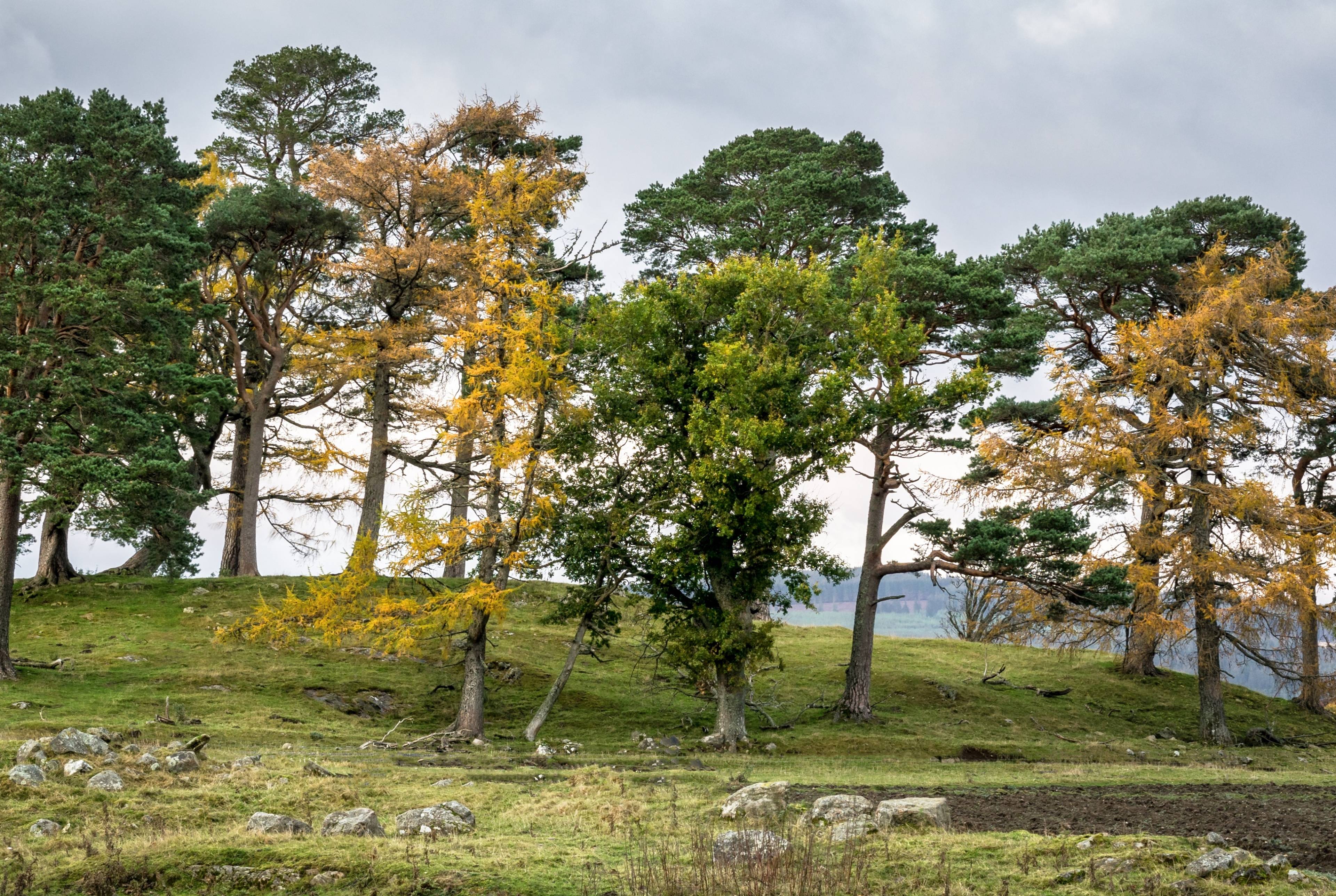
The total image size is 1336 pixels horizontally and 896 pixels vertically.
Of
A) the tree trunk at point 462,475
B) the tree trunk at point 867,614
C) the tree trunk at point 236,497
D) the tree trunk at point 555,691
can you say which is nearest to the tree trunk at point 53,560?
the tree trunk at point 236,497

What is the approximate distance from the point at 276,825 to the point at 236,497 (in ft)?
103

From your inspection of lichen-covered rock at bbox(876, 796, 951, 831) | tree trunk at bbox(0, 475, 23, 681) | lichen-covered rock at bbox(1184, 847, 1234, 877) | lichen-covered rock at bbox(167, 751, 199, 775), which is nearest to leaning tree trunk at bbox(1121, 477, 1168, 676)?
lichen-covered rock at bbox(876, 796, 951, 831)

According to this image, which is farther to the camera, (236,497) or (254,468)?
(236,497)

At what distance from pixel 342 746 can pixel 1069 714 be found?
21.8 m

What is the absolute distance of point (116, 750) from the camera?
14.8 m

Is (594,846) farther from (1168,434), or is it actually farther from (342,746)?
(1168,434)

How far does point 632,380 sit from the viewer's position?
24.7 metres

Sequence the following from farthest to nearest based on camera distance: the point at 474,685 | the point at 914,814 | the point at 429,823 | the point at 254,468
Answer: the point at 254,468, the point at 474,685, the point at 914,814, the point at 429,823

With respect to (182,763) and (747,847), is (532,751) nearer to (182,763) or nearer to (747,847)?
(182,763)

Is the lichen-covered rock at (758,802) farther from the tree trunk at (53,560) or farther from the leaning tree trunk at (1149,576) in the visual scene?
the tree trunk at (53,560)

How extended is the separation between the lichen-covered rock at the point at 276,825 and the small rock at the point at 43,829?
1895 mm

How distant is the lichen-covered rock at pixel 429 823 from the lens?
37.0 feet

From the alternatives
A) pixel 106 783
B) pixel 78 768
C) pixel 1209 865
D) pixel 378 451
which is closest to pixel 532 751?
pixel 78 768

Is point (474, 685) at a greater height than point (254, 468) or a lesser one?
lesser
